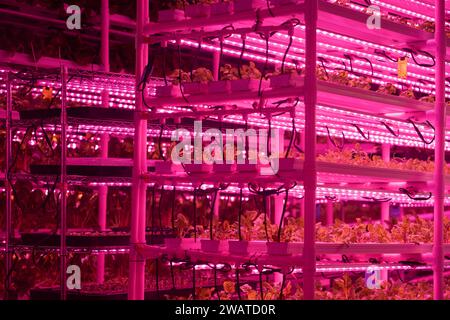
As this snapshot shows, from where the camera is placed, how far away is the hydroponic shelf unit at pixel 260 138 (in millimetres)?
5605

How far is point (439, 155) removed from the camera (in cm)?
671

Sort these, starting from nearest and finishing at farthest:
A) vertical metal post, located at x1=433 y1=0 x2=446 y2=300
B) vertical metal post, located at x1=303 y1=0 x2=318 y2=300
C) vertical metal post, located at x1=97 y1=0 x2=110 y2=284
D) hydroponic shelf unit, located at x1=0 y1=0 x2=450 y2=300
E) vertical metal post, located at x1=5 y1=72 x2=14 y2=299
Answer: vertical metal post, located at x1=303 y1=0 x2=318 y2=300
hydroponic shelf unit, located at x1=0 y1=0 x2=450 y2=300
vertical metal post, located at x1=433 y1=0 x2=446 y2=300
vertical metal post, located at x1=5 y1=72 x2=14 y2=299
vertical metal post, located at x1=97 y1=0 x2=110 y2=284

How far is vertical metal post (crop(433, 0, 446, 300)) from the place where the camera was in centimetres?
664

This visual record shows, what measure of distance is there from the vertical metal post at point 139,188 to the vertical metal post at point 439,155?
2.26 metres

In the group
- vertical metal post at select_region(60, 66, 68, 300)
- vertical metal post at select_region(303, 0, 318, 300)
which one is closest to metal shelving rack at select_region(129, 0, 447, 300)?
vertical metal post at select_region(303, 0, 318, 300)

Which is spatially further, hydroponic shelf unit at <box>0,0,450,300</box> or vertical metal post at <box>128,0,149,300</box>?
vertical metal post at <box>128,0,149,300</box>

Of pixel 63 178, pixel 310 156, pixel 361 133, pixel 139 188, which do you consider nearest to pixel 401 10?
pixel 361 133

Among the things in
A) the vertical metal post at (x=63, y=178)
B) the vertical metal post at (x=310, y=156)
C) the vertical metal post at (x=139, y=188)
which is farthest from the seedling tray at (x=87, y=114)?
the vertical metal post at (x=310, y=156)

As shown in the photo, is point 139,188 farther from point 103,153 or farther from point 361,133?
point 361,133

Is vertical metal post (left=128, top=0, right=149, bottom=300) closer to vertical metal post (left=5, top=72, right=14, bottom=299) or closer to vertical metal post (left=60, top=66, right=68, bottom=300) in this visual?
vertical metal post (left=60, top=66, right=68, bottom=300)

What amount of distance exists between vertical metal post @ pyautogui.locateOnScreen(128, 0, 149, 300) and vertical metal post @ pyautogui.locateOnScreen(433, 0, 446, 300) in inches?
89.0

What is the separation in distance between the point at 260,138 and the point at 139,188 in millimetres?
998
